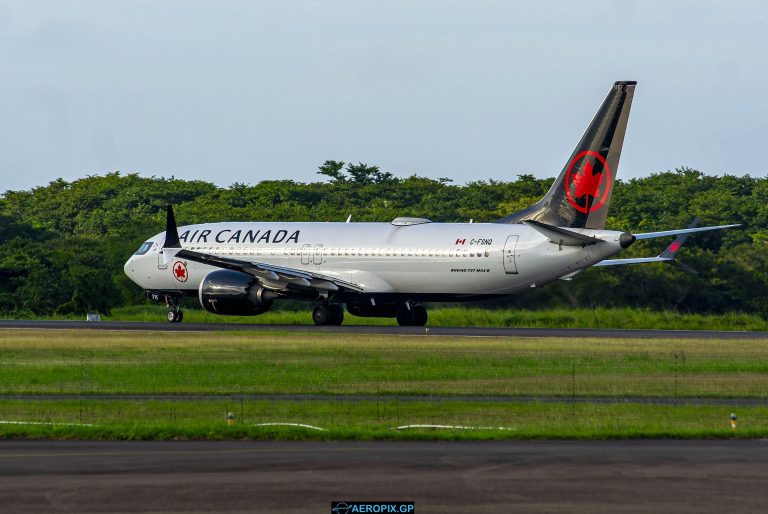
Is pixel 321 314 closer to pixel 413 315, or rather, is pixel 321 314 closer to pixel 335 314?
pixel 335 314

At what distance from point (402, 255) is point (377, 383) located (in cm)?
2541

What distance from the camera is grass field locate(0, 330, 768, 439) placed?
79.3ft

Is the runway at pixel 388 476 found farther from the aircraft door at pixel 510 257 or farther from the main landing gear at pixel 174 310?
the main landing gear at pixel 174 310

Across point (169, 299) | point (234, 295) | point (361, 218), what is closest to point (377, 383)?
point (234, 295)

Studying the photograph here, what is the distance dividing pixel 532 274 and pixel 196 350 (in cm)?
1663

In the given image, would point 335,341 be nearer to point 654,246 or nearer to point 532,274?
point 532,274

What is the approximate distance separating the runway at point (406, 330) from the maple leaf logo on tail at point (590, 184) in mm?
4943

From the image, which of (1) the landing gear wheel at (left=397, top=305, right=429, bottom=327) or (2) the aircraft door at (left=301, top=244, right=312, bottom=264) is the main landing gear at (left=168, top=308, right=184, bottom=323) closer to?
(2) the aircraft door at (left=301, top=244, right=312, bottom=264)

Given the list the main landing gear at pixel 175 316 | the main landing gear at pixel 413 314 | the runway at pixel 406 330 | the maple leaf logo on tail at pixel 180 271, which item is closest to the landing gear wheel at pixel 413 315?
the main landing gear at pixel 413 314

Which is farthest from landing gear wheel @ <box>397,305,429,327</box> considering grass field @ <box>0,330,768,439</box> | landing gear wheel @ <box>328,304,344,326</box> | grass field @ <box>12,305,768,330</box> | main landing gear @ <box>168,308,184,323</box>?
main landing gear @ <box>168,308,184,323</box>

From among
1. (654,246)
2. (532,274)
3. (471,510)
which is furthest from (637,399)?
(654,246)

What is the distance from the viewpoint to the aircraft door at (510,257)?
55312 mm

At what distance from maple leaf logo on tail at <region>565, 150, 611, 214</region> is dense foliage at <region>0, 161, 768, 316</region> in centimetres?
634

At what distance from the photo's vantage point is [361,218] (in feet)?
330
